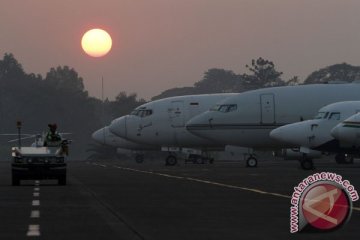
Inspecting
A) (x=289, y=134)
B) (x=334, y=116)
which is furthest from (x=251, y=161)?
(x=334, y=116)

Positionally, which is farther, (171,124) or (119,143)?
(119,143)

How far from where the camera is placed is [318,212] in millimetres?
16375

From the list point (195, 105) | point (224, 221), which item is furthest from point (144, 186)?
point (195, 105)

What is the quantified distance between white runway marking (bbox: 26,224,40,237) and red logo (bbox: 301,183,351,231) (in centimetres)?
401

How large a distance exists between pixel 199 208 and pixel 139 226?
15.8 feet

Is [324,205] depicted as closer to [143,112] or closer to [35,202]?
[35,202]

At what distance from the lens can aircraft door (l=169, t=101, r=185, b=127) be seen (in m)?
73.4

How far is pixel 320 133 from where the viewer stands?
179 ft

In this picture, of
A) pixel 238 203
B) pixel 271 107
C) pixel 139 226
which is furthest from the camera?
pixel 271 107

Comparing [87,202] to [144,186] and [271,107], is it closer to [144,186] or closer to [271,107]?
[144,186]

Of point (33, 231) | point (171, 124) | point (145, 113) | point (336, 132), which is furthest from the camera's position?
point (145, 113)

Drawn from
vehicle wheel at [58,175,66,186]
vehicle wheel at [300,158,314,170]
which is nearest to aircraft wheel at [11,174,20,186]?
vehicle wheel at [58,175,66,186]

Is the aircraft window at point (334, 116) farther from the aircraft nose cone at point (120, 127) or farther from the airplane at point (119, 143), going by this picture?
the airplane at point (119, 143)

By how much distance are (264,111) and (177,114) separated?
37.3 ft
